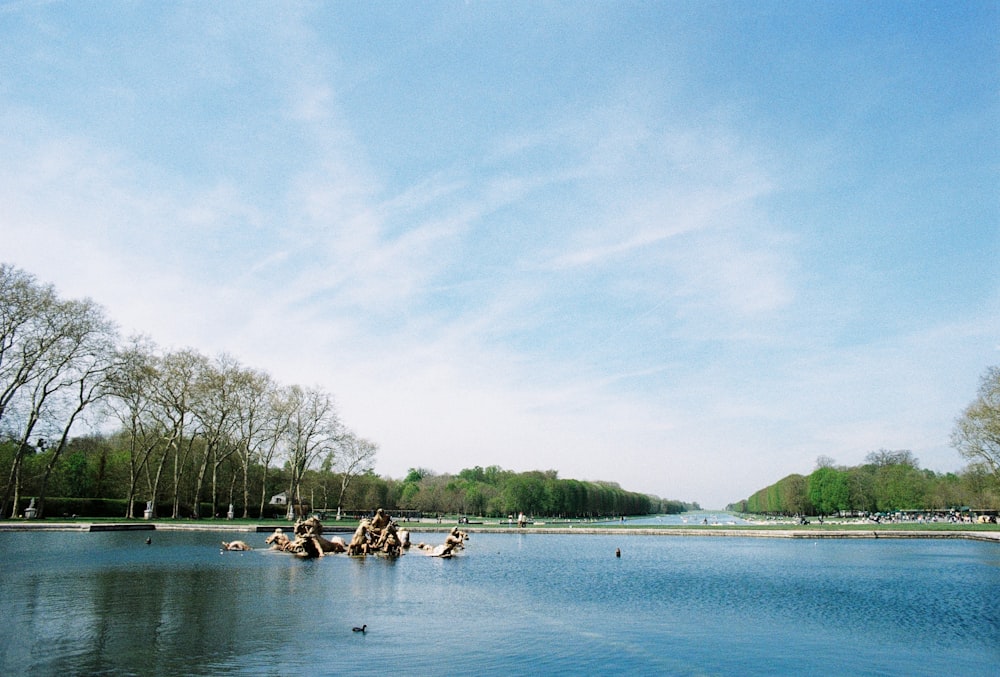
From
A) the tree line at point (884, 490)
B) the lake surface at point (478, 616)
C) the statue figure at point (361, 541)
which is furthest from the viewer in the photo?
the tree line at point (884, 490)

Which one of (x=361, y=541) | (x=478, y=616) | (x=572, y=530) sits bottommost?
(x=572, y=530)

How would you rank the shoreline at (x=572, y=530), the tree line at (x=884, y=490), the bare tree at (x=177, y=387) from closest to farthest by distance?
the shoreline at (x=572, y=530)
the bare tree at (x=177, y=387)
the tree line at (x=884, y=490)

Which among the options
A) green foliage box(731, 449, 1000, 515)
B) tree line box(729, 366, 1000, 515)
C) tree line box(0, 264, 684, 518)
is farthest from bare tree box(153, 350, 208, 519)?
green foliage box(731, 449, 1000, 515)

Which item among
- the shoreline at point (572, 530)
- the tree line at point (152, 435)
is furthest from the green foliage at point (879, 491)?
the tree line at point (152, 435)

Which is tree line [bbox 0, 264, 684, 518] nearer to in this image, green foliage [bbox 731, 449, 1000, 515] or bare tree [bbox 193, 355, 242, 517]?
bare tree [bbox 193, 355, 242, 517]

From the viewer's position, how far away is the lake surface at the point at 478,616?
51.2 ft

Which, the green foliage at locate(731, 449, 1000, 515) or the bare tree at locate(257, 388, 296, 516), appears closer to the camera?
the bare tree at locate(257, 388, 296, 516)

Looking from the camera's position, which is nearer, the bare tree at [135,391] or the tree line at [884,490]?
the bare tree at [135,391]

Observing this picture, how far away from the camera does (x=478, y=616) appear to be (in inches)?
877

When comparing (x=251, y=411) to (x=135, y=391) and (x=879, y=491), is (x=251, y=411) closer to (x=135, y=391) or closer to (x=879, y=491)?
(x=135, y=391)

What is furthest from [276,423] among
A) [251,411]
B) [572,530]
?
[572,530]

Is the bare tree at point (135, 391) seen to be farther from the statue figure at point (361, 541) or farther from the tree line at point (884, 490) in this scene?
the tree line at point (884, 490)

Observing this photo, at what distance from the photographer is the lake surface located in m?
15.6

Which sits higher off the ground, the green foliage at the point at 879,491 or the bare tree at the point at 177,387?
the bare tree at the point at 177,387
